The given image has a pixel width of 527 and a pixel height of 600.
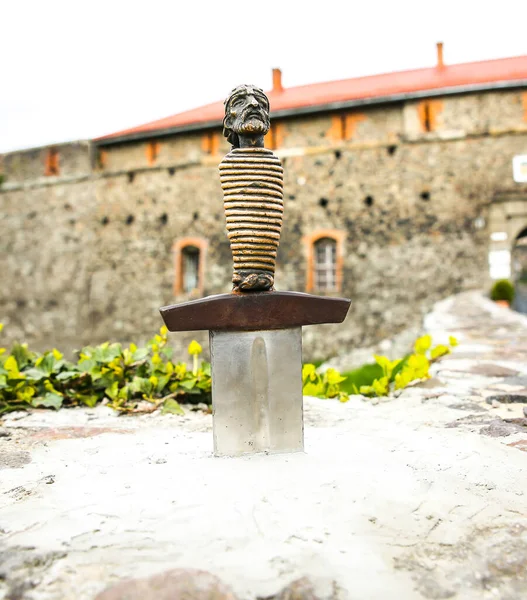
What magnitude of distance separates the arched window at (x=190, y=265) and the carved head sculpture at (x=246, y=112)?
11.2m

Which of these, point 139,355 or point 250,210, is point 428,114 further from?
point 250,210

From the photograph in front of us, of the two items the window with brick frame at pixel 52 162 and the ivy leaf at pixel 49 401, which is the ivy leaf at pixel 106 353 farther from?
the window with brick frame at pixel 52 162

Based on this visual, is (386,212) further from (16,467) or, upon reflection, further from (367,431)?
(16,467)

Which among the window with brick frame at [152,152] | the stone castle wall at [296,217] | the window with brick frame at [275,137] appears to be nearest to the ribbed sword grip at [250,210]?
the stone castle wall at [296,217]

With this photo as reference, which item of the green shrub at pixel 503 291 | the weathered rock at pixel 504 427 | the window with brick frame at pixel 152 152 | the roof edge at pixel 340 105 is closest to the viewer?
the weathered rock at pixel 504 427

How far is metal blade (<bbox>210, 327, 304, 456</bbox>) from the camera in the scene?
103 inches

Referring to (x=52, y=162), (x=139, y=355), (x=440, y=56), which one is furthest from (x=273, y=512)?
(x=52, y=162)

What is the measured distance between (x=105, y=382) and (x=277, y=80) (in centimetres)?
1398

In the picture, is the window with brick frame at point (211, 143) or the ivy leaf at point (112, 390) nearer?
the ivy leaf at point (112, 390)

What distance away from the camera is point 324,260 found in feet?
43.9

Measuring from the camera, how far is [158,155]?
14617mm

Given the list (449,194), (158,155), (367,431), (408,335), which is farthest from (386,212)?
(367,431)

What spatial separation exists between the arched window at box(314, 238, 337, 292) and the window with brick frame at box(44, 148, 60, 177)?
7990mm

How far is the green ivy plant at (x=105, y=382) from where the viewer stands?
12.6 feet
